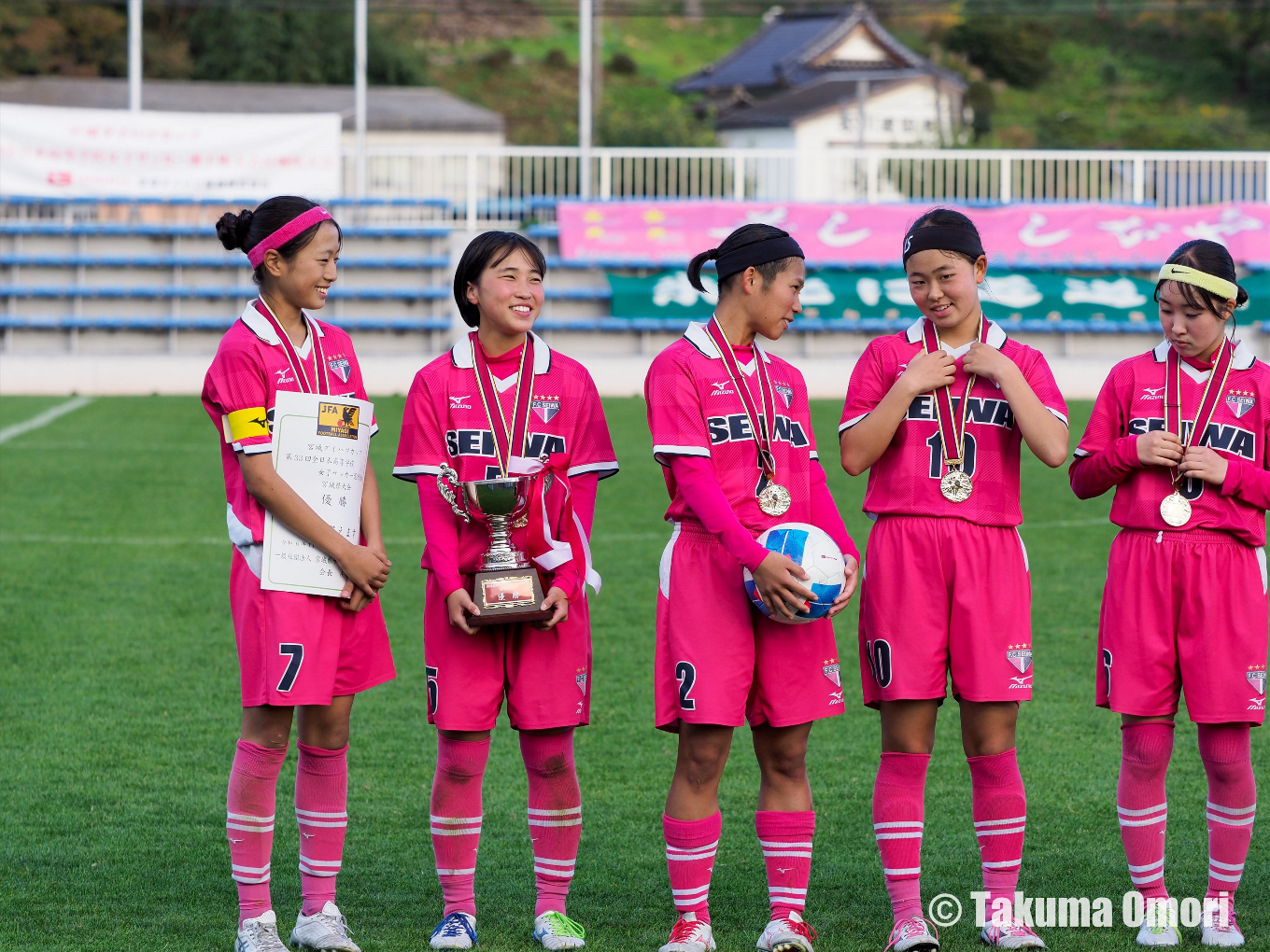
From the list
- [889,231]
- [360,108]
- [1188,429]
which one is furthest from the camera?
[360,108]

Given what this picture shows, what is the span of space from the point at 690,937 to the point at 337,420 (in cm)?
153

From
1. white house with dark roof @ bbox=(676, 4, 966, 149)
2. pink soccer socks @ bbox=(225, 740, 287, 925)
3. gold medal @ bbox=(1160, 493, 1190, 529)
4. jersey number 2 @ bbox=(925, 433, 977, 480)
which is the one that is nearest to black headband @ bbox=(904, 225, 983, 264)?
jersey number 2 @ bbox=(925, 433, 977, 480)

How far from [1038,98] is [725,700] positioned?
5350cm

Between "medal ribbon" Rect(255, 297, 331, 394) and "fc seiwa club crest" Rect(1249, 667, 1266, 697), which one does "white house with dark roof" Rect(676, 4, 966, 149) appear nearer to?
"fc seiwa club crest" Rect(1249, 667, 1266, 697)

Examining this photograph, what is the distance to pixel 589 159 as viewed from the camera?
20484 mm

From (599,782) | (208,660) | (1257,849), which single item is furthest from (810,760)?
(208,660)

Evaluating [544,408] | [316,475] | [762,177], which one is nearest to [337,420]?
[316,475]

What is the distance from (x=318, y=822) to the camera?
394cm

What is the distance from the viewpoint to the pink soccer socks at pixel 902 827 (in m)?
3.88

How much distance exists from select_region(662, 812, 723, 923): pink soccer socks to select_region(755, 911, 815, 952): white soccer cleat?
16 cm

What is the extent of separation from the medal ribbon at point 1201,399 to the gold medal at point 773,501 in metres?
1.01

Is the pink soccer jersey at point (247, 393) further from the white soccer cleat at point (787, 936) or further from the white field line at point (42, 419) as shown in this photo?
the white field line at point (42, 419)

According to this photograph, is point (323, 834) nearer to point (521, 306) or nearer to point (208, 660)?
point (521, 306)

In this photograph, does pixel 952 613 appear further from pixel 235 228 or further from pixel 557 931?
pixel 235 228
